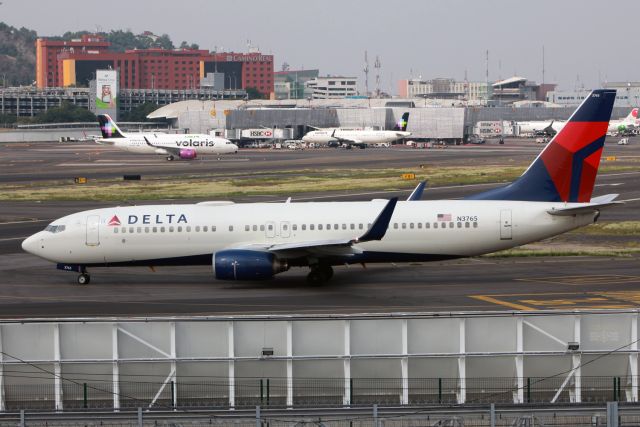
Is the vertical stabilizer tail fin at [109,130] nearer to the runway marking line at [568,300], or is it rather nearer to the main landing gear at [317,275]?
the main landing gear at [317,275]

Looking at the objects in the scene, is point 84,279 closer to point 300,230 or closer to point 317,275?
point 300,230

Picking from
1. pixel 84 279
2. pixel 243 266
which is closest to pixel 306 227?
pixel 243 266

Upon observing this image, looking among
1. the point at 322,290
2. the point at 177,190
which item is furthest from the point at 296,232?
the point at 177,190

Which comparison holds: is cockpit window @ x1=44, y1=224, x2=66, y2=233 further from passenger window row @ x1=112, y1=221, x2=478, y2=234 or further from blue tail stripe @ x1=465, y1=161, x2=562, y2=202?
blue tail stripe @ x1=465, y1=161, x2=562, y2=202

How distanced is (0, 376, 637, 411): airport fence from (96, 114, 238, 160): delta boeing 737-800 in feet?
396

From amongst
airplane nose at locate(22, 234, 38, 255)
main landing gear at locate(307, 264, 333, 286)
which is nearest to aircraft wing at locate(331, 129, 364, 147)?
airplane nose at locate(22, 234, 38, 255)

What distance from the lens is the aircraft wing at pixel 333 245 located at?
1709 inches

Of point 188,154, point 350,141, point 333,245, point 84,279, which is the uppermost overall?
point 350,141

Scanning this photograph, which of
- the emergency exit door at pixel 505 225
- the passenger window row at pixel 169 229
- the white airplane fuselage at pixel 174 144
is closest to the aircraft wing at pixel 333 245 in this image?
the passenger window row at pixel 169 229

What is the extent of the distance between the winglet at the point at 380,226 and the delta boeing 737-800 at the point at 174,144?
10556 centimetres

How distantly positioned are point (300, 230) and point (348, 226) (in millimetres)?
2117

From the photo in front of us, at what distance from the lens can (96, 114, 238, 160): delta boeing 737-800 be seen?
150 m

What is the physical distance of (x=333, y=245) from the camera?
147ft

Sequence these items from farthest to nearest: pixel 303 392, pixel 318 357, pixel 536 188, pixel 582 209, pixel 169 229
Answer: pixel 536 188 < pixel 169 229 < pixel 582 209 < pixel 318 357 < pixel 303 392
